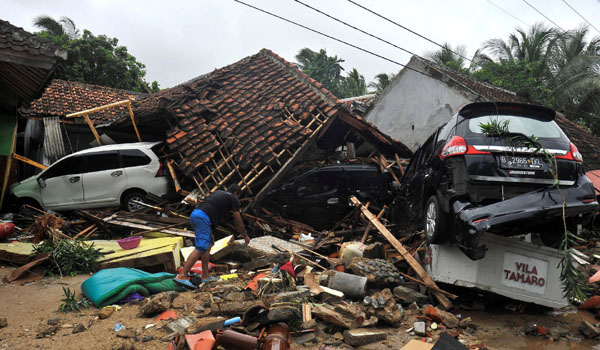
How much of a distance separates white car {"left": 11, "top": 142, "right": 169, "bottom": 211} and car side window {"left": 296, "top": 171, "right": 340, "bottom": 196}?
3.65 metres

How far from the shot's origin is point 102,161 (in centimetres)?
1039

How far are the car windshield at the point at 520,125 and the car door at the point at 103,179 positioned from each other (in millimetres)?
8639

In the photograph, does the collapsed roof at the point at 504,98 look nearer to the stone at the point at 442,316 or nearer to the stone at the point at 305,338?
the stone at the point at 442,316

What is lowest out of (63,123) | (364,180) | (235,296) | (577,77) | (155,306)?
(155,306)

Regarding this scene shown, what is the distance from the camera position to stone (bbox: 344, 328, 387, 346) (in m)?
3.99

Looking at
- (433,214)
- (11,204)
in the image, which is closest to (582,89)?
(433,214)

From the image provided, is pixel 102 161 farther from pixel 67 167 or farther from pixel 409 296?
pixel 409 296

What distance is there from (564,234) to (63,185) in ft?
36.7

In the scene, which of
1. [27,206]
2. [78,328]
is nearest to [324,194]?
[78,328]

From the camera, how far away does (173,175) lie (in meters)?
10.1

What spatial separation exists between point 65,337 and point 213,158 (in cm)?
656

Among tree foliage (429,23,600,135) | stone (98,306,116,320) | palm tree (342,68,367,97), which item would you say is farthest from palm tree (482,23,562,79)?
stone (98,306,116,320)

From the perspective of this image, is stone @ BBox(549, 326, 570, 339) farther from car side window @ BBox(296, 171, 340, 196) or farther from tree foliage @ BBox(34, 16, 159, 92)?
tree foliage @ BBox(34, 16, 159, 92)

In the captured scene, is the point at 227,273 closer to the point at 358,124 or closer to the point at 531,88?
the point at 358,124
